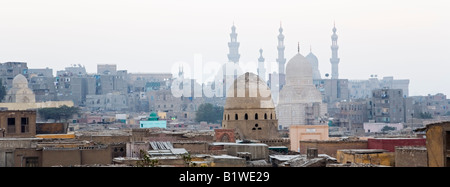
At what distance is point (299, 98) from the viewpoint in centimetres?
9400

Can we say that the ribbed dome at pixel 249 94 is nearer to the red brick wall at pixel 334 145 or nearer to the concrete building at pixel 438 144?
the red brick wall at pixel 334 145

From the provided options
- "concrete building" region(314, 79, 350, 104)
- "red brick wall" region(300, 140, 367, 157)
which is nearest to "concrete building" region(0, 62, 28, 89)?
"concrete building" region(314, 79, 350, 104)

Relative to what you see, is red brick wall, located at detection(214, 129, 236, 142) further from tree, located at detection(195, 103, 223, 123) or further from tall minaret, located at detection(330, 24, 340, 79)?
tall minaret, located at detection(330, 24, 340, 79)

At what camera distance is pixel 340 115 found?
3644 inches

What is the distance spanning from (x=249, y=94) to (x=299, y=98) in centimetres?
5949

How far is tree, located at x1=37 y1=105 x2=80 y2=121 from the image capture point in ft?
225

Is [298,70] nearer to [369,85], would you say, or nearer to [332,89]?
[332,89]
